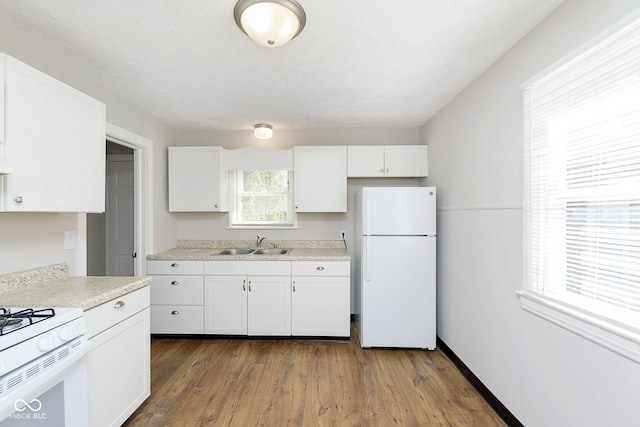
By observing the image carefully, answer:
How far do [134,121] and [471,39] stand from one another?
2809 mm

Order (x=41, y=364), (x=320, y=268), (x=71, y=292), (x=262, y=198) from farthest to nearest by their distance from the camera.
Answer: (x=262, y=198), (x=320, y=268), (x=71, y=292), (x=41, y=364)

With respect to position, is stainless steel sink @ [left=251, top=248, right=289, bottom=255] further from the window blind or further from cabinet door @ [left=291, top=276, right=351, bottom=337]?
the window blind

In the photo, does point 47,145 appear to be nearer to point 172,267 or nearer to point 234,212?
point 172,267

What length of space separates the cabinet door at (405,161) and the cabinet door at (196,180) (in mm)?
1915

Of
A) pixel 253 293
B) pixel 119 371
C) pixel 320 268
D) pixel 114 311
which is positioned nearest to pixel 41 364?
pixel 114 311

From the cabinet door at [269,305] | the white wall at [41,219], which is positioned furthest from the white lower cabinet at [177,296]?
the white wall at [41,219]

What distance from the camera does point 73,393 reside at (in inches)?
49.9

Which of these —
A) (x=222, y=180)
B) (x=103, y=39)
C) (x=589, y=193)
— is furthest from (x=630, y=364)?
(x=222, y=180)

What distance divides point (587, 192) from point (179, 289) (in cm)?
322

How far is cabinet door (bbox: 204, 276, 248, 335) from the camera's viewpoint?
9.48ft

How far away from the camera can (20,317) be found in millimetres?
1183

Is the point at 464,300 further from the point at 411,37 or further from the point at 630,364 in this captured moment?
the point at 411,37

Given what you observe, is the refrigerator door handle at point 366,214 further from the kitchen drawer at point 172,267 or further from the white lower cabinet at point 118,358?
the white lower cabinet at point 118,358

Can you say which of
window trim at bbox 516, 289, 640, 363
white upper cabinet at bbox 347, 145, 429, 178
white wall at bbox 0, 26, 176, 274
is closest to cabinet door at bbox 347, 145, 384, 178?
white upper cabinet at bbox 347, 145, 429, 178
